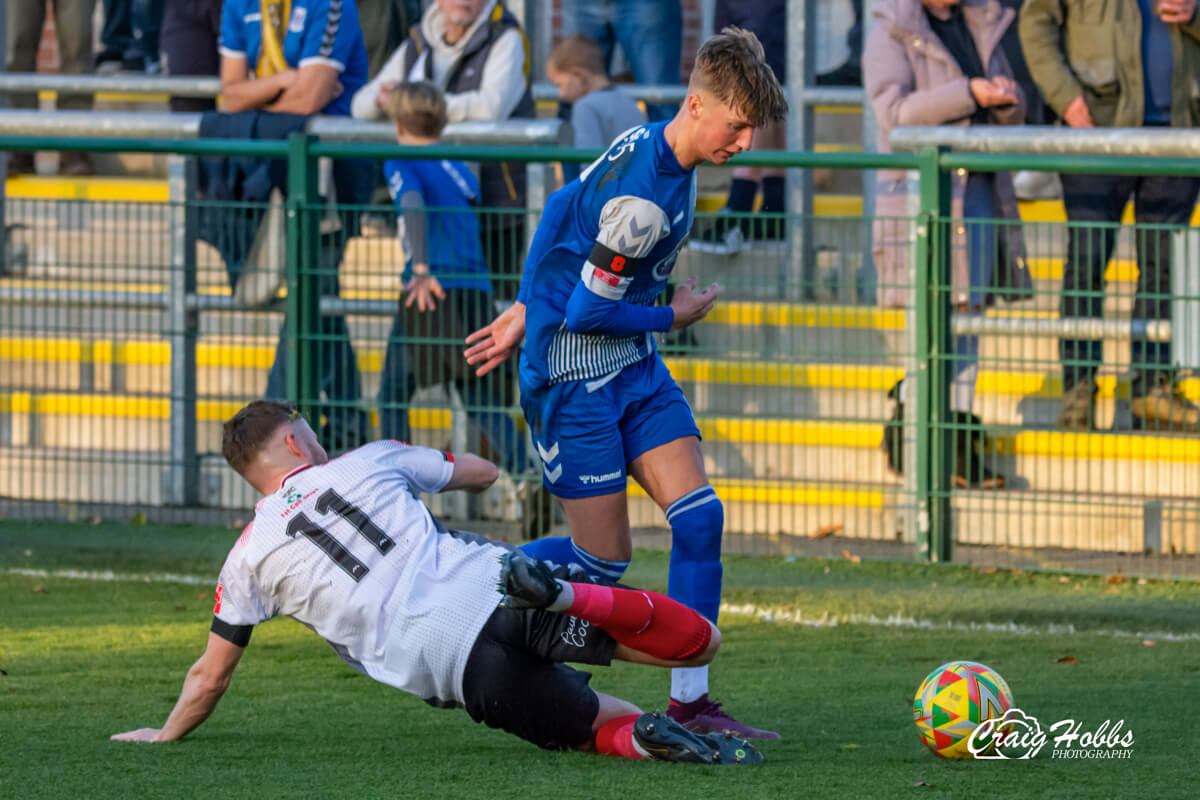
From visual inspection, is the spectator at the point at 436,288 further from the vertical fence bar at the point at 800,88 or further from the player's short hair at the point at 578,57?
the vertical fence bar at the point at 800,88

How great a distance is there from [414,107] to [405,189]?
1.30 feet

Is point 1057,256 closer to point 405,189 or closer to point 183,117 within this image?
point 405,189

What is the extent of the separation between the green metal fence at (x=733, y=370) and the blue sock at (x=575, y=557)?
328cm

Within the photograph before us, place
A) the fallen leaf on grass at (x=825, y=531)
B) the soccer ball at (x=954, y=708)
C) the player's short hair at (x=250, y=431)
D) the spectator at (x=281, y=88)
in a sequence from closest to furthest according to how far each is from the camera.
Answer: the soccer ball at (x=954, y=708), the player's short hair at (x=250, y=431), the fallen leaf on grass at (x=825, y=531), the spectator at (x=281, y=88)

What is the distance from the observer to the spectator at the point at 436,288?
29.7 ft

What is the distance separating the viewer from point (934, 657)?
6.97 metres

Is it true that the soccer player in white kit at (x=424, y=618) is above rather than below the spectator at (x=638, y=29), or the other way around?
below

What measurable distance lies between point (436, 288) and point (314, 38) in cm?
210

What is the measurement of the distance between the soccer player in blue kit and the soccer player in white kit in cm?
52

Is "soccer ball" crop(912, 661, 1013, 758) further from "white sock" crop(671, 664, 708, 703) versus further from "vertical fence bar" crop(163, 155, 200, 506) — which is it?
"vertical fence bar" crop(163, 155, 200, 506)

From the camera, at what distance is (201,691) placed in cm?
521

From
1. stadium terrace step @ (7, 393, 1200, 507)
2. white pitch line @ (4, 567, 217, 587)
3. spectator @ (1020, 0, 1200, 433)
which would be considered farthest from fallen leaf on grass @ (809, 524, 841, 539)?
white pitch line @ (4, 567, 217, 587)

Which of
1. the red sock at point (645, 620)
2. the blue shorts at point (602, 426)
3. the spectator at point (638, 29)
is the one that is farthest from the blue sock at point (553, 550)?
the spectator at point (638, 29)

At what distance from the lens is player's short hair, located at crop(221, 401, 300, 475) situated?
5.21 m
